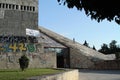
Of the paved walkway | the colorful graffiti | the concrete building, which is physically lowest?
the paved walkway

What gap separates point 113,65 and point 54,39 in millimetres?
17263

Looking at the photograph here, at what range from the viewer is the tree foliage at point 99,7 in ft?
24.8

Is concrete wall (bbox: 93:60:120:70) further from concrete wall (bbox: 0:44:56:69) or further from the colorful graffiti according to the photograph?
the colorful graffiti

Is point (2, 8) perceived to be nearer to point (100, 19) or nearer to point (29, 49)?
point (29, 49)

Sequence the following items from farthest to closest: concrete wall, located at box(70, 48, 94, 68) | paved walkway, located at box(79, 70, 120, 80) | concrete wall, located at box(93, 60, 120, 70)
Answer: concrete wall, located at box(70, 48, 94, 68), concrete wall, located at box(93, 60, 120, 70), paved walkway, located at box(79, 70, 120, 80)

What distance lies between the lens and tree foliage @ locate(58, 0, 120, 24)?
298 inches

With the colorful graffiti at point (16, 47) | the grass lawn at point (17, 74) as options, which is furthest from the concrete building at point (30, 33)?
the grass lawn at point (17, 74)

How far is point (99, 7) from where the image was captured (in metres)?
7.74

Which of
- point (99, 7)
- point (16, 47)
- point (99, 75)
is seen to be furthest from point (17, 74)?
point (99, 75)

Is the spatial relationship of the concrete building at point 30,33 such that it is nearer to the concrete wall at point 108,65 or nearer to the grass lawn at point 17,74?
the concrete wall at point 108,65

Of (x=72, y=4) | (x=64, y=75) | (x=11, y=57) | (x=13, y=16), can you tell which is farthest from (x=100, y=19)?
(x=13, y=16)

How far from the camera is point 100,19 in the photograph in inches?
322

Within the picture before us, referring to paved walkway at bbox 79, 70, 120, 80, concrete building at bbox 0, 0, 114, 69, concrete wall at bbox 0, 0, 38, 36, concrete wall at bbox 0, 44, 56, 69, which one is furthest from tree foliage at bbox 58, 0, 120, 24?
concrete wall at bbox 0, 0, 38, 36

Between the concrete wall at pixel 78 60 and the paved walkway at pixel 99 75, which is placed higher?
the concrete wall at pixel 78 60
